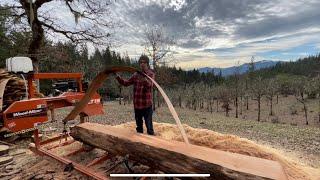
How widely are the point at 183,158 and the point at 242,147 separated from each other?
2.55 metres

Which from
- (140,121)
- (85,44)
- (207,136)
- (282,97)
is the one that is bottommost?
(282,97)

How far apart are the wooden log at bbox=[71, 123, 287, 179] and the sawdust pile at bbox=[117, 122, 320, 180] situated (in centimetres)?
160

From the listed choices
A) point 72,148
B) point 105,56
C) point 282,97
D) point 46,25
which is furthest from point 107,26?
point 282,97

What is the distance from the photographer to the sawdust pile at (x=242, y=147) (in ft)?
17.4

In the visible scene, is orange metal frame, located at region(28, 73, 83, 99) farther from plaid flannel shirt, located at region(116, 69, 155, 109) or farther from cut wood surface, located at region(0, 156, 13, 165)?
cut wood surface, located at region(0, 156, 13, 165)

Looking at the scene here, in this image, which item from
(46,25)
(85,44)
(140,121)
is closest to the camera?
(140,121)

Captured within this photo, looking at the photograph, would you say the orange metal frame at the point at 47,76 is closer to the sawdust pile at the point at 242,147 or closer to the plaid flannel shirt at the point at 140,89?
the plaid flannel shirt at the point at 140,89

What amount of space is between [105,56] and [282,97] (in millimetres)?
48721

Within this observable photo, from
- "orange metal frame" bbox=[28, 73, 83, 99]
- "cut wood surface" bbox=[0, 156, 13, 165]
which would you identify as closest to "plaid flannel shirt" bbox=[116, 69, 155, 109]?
"orange metal frame" bbox=[28, 73, 83, 99]

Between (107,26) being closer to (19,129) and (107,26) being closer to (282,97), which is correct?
(19,129)

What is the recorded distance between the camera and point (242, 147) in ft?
19.0

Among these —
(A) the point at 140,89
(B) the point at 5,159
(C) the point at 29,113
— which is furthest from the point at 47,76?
(B) the point at 5,159

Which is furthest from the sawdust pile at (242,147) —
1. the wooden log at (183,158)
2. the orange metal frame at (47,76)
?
the orange metal frame at (47,76)

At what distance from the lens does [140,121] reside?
6094 millimetres
